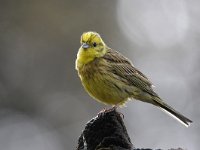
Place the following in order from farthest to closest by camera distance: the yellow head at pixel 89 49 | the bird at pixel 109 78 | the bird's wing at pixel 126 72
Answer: the bird's wing at pixel 126 72 → the yellow head at pixel 89 49 → the bird at pixel 109 78

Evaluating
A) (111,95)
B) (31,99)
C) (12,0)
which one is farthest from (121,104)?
(12,0)

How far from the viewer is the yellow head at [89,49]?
10547 mm

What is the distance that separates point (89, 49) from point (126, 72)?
2.35 feet

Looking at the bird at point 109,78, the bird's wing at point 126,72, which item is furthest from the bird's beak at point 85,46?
the bird's wing at point 126,72

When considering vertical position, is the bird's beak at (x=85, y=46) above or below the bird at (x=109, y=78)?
above

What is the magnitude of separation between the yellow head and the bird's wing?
0.18 metres

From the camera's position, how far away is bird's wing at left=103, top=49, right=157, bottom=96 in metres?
10.9

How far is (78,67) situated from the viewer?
34.4ft

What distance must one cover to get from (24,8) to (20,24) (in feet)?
1.40

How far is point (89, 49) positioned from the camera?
1064 centimetres

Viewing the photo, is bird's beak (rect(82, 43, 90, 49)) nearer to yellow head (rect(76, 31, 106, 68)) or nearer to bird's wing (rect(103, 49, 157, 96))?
yellow head (rect(76, 31, 106, 68))

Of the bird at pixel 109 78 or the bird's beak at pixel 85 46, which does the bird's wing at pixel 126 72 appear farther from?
the bird's beak at pixel 85 46

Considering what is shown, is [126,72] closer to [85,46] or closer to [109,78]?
[109,78]

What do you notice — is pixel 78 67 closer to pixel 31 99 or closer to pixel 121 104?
pixel 121 104
